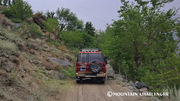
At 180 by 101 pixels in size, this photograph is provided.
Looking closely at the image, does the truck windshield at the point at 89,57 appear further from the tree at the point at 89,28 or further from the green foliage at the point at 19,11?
the tree at the point at 89,28

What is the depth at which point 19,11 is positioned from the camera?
98.7 feet

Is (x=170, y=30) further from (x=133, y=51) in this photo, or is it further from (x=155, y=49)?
(x=133, y=51)

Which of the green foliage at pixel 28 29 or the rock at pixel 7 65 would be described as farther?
the green foliage at pixel 28 29

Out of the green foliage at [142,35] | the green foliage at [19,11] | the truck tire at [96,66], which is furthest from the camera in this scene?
the green foliage at [19,11]

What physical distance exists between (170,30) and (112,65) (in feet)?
32.2

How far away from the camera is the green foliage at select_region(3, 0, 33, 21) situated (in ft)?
96.5

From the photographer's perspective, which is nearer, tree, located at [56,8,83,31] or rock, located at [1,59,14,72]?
rock, located at [1,59,14,72]

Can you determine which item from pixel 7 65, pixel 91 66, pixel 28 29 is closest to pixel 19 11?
pixel 28 29

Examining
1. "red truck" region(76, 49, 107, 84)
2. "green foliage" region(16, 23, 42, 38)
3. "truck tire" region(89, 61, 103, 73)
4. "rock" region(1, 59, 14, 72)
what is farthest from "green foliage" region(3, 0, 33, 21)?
"rock" region(1, 59, 14, 72)

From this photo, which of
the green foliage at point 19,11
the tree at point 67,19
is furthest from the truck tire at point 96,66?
the tree at point 67,19

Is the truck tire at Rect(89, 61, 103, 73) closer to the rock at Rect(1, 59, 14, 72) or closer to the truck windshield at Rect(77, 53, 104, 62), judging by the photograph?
the truck windshield at Rect(77, 53, 104, 62)

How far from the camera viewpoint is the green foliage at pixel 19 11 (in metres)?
29.4

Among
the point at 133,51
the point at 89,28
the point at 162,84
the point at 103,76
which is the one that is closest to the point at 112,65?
the point at 133,51

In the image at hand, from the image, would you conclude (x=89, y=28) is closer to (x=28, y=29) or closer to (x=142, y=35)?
(x=28, y=29)
